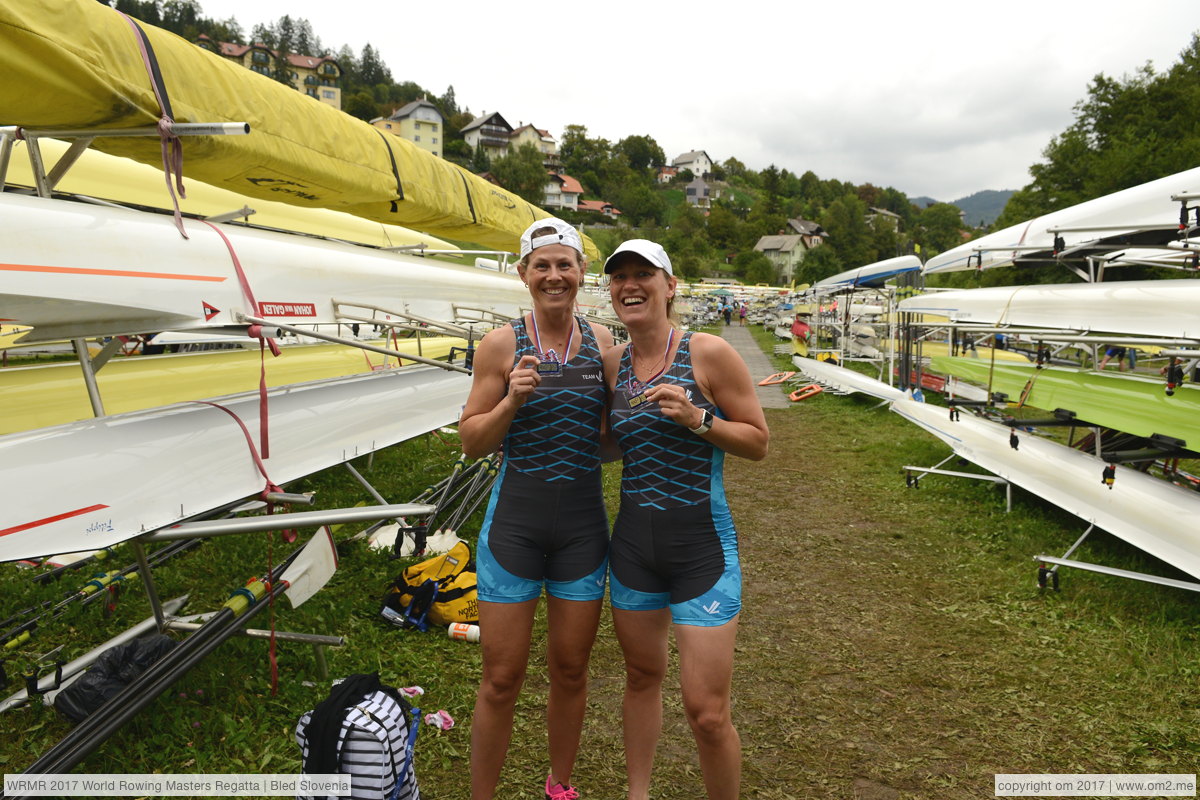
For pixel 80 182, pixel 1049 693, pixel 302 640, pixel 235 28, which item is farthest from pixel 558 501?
pixel 235 28

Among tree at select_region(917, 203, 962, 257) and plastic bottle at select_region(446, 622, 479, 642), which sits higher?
tree at select_region(917, 203, 962, 257)

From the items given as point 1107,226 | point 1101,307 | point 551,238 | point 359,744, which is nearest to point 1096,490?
point 1101,307

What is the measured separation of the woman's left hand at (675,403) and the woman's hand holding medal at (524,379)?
0.40m

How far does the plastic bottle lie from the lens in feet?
14.1

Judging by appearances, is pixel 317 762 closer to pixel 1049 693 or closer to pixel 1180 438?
pixel 1049 693

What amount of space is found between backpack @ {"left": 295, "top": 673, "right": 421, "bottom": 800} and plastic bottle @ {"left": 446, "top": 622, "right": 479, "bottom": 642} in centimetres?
186

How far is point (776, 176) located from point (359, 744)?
16524cm

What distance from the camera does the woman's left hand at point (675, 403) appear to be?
7.38ft

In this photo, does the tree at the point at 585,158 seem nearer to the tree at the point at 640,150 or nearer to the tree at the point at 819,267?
the tree at the point at 640,150

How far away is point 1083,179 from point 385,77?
12006 cm

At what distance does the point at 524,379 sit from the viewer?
2297mm

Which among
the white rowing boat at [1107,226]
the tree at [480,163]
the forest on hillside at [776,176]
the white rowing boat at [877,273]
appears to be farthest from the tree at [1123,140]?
the tree at [480,163]

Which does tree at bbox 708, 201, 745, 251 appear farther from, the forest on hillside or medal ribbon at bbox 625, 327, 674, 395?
medal ribbon at bbox 625, 327, 674, 395

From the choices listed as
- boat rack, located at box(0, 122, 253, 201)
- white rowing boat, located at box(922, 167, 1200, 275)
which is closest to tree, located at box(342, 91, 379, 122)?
white rowing boat, located at box(922, 167, 1200, 275)
